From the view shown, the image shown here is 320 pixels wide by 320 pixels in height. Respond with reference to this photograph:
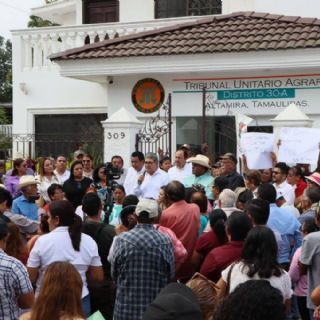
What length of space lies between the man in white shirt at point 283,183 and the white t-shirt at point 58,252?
411cm

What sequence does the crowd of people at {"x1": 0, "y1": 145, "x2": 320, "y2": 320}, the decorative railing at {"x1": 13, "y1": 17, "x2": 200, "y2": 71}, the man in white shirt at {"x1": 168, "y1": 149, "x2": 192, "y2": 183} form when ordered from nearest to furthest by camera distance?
the crowd of people at {"x1": 0, "y1": 145, "x2": 320, "y2": 320}, the man in white shirt at {"x1": 168, "y1": 149, "x2": 192, "y2": 183}, the decorative railing at {"x1": 13, "y1": 17, "x2": 200, "y2": 71}

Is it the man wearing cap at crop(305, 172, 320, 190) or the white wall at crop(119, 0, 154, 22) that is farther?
the white wall at crop(119, 0, 154, 22)

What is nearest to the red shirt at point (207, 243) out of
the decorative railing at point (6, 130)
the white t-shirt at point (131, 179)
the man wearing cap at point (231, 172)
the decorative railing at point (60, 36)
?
the man wearing cap at point (231, 172)

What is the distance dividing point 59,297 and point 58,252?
1.83m

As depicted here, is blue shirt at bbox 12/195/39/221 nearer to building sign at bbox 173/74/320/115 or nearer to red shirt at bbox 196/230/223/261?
red shirt at bbox 196/230/223/261

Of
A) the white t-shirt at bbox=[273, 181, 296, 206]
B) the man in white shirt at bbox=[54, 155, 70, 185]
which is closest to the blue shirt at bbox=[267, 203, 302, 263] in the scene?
the white t-shirt at bbox=[273, 181, 296, 206]

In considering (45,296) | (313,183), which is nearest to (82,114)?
(313,183)

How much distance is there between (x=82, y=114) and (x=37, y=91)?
1436mm

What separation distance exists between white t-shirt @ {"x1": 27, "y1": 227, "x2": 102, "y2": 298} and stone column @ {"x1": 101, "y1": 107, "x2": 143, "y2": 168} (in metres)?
9.16

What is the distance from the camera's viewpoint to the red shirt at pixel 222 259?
620 cm

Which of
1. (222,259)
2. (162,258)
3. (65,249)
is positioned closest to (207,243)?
(222,259)

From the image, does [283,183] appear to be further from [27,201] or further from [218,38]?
[218,38]

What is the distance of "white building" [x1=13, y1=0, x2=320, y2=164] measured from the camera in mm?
16859

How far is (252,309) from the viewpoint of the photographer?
9.11 ft
